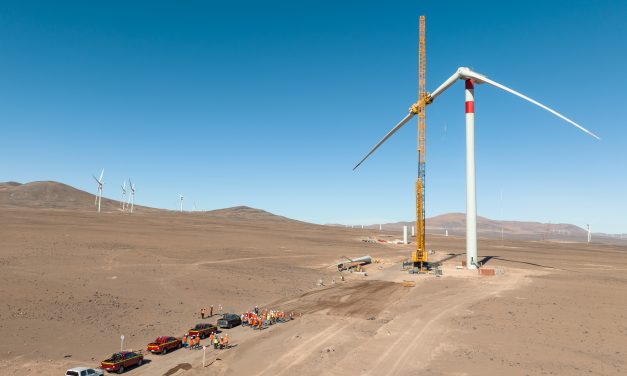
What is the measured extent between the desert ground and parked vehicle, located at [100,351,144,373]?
81cm

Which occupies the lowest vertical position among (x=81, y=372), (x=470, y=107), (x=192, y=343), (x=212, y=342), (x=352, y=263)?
(x=192, y=343)

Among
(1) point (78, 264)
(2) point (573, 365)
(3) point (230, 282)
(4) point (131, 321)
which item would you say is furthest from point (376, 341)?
(1) point (78, 264)

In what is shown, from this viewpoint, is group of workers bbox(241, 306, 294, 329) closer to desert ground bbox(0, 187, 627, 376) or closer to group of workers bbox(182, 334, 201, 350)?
desert ground bbox(0, 187, 627, 376)

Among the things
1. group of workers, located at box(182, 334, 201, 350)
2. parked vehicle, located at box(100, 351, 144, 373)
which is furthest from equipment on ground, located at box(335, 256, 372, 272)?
parked vehicle, located at box(100, 351, 144, 373)

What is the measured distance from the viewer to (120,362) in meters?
31.2

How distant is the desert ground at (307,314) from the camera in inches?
1284

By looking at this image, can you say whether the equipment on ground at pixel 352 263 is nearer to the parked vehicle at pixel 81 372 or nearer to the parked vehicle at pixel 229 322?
the parked vehicle at pixel 229 322

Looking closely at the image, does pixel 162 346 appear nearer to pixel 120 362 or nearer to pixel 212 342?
pixel 212 342

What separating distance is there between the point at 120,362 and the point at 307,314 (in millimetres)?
22400

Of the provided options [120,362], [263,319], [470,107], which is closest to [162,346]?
[120,362]

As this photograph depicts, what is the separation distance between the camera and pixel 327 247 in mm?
129250

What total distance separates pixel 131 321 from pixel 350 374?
27.9 m

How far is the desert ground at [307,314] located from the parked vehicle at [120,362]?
815 millimetres

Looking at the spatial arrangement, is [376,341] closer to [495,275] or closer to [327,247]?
[495,275]
